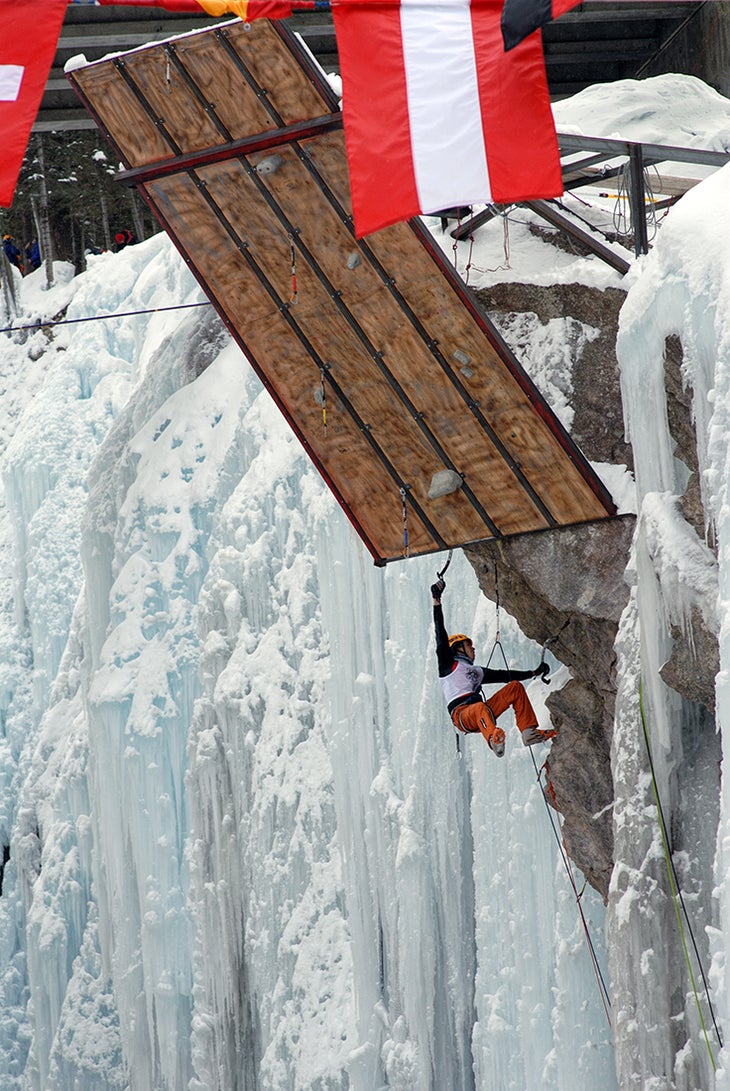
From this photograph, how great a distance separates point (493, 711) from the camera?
379 inches

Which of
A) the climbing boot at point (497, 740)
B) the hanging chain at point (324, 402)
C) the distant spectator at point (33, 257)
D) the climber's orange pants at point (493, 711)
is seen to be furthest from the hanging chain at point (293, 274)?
the distant spectator at point (33, 257)

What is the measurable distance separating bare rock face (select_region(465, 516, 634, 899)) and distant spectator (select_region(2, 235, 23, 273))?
18.4 metres

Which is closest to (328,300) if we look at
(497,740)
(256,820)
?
(497,740)

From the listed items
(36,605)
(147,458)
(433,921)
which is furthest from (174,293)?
(433,921)

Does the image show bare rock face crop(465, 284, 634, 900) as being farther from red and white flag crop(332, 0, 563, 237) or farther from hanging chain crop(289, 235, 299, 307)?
red and white flag crop(332, 0, 563, 237)

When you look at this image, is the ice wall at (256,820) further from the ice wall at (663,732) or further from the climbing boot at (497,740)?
the ice wall at (663,732)

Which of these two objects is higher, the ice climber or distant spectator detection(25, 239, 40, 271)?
distant spectator detection(25, 239, 40, 271)

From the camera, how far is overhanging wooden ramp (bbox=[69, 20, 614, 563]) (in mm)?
8781

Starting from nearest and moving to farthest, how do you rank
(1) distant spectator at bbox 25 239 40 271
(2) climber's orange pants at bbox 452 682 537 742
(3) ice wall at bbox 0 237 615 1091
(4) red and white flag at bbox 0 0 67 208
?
(4) red and white flag at bbox 0 0 67 208, (2) climber's orange pants at bbox 452 682 537 742, (3) ice wall at bbox 0 237 615 1091, (1) distant spectator at bbox 25 239 40 271

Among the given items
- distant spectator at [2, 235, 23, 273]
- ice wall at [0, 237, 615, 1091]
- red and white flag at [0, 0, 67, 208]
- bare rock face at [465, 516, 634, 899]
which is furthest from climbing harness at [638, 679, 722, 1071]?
distant spectator at [2, 235, 23, 273]

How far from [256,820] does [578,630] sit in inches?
198

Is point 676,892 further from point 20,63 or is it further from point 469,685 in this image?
point 20,63

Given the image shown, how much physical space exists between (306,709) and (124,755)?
85.9 inches

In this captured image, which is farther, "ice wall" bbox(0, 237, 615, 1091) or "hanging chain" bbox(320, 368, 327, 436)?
"ice wall" bbox(0, 237, 615, 1091)
